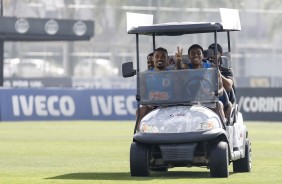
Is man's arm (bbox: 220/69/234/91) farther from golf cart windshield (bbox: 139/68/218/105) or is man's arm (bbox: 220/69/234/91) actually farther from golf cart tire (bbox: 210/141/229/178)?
Answer: golf cart tire (bbox: 210/141/229/178)

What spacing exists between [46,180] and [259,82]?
167ft

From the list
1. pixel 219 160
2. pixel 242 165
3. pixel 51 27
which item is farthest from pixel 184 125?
pixel 51 27

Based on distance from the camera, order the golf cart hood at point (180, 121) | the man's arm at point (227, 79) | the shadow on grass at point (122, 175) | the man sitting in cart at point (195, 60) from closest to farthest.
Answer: the golf cart hood at point (180, 121)
the shadow on grass at point (122, 175)
the man sitting in cart at point (195, 60)
the man's arm at point (227, 79)

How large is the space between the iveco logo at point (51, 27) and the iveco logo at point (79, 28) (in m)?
0.78

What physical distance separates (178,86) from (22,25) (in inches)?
1197

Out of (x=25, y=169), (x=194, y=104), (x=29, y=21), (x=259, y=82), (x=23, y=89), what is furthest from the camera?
(x=259, y=82)

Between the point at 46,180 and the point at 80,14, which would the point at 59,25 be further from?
the point at 46,180

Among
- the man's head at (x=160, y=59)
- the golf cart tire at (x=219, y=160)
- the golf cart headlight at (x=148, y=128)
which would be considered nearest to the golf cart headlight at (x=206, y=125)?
the golf cart tire at (x=219, y=160)

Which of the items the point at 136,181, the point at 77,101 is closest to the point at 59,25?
the point at 77,101

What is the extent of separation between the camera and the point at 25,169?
734 inches

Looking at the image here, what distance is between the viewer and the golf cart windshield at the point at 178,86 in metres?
17.2

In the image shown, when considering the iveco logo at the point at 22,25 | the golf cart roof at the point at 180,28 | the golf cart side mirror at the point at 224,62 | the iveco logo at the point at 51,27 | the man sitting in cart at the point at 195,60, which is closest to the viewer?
the golf cart roof at the point at 180,28

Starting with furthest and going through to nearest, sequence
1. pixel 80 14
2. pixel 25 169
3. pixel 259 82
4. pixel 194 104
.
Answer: pixel 80 14 → pixel 259 82 → pixel 25 169 → pixel 194 104

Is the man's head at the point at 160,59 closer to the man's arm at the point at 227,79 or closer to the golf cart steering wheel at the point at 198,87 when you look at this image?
the golf cart steering wheel at the point at 198,87
